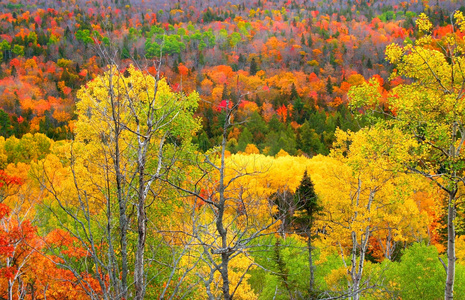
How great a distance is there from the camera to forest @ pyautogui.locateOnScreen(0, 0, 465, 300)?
5641 mm

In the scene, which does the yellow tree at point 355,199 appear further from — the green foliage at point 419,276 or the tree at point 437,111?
the tree at point 437,111

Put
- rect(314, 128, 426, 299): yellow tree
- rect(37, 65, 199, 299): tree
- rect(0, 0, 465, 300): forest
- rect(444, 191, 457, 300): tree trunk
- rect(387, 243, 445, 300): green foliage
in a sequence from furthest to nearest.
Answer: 1. rect(387, 243, 445, 300): green foliage
2. rect(314, 128, 426, 299): yellow tree
3. rect(444, 191, 457, 300): tree trunk
4. rect(0, 0, 465, 300): forest
5. rect(37, 65, 199, 299): tree

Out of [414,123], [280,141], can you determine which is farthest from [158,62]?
[280,141]

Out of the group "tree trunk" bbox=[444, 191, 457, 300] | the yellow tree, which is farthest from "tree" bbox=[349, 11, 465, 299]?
the yellow tree

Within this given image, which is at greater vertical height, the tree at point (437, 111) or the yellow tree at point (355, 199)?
the tree at point (437, 111)

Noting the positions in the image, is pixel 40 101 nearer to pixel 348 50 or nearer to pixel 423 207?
pixel 423 207

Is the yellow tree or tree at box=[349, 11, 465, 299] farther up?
tree at box=[349, 11, 465, 299]

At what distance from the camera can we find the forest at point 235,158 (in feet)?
18.5

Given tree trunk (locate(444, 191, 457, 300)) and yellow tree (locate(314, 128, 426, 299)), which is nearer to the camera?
tree trunk (locate(444, 191, 457, 300))

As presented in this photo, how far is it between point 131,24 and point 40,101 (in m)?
112

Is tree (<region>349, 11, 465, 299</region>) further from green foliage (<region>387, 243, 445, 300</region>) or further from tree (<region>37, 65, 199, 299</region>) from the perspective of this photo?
green foliage (<region>387, 243, 445, 300</region>)

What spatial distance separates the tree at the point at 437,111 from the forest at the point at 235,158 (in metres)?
0.06

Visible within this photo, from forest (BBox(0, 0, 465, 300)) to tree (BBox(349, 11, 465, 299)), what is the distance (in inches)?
2.2

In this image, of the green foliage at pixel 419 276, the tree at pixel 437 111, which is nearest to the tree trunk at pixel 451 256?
the tree at pixel 437 111
